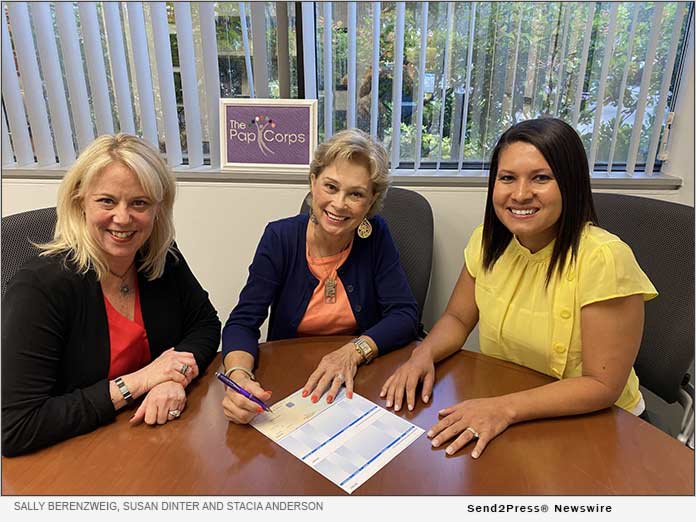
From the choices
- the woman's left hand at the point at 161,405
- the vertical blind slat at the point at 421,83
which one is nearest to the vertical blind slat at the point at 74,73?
the vertical blind slat at the point at 421,83

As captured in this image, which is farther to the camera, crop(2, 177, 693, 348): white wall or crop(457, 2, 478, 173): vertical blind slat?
crop(2, 177, 693, 348): white wall

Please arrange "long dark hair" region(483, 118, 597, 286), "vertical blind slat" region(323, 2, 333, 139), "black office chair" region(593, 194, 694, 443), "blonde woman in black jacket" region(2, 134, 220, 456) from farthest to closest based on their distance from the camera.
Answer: "vertical blind slat" region(323, 2, 333, 139) → "black office chair" region(593, 194, 694, 443) → "long dark hair" region(483, 118, 597, 286) → "blonde woman in black jacket" region(2, 134, 220, 456)

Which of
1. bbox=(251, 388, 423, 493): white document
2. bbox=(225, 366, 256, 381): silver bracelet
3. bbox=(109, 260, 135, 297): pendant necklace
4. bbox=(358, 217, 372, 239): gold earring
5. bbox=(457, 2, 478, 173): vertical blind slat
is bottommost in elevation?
bbox=(251, 388, 423, 493): white document

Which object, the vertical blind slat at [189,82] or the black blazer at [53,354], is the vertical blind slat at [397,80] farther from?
the black blazer at [53,354]

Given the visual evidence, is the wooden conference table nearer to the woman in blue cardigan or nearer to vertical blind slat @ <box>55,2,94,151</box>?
the woman in blue cardigan

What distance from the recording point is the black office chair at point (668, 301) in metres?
1.31

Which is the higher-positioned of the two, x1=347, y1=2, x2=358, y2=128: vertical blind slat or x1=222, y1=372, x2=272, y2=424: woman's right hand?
x1=347, y1=2, x2=358, y2=128: vertical blind slat

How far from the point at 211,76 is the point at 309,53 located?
410 millimetres

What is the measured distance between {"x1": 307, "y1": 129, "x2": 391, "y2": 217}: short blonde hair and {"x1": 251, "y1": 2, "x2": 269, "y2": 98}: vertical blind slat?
78cm

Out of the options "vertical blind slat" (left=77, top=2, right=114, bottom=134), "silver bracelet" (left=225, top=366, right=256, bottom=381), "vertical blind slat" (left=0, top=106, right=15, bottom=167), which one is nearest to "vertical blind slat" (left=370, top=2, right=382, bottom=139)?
"silver bracelet" (left=225, top=366, right=256, bottom=381)

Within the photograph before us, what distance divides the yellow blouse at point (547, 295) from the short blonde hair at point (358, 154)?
1.06ft

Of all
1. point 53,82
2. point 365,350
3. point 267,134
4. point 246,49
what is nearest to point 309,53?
point 246,49

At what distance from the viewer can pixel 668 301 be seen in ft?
4.45

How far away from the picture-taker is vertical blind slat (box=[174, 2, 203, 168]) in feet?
6.21
